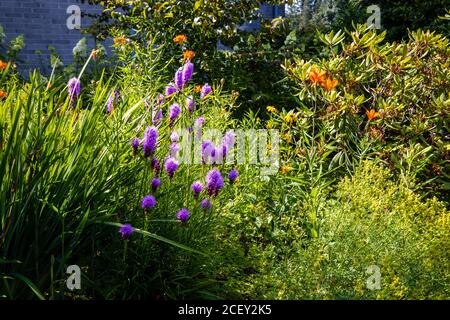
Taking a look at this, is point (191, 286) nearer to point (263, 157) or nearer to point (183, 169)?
point (183, 169)

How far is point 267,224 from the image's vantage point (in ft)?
10.2

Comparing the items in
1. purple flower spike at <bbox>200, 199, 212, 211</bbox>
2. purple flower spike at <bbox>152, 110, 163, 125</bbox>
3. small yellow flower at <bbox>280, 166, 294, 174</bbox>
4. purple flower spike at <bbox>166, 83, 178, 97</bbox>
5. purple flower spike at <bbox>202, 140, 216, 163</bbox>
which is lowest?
purple flower spike at <bbox>200, 199, 212, 211</bbox>

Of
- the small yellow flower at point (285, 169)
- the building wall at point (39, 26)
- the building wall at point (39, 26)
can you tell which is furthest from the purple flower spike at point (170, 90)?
the building wall at point (39, 26)

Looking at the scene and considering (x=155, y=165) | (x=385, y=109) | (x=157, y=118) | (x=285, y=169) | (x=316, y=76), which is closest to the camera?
(x=155, y=165)

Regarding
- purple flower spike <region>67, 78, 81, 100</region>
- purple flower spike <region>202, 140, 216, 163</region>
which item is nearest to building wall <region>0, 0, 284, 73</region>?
purple flower spike <region>67, 78, 81, 100</region>

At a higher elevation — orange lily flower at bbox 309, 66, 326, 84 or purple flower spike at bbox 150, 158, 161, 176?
orange lily flower at bbox 309, 66, 326, 84

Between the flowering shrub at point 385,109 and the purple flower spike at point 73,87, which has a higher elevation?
the flowering shrub at point 385,109

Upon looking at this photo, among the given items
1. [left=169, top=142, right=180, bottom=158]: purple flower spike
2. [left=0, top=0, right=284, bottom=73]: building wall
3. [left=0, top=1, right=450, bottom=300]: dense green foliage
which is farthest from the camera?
[left=0, top=0, right=284, bottom=73]: building wall

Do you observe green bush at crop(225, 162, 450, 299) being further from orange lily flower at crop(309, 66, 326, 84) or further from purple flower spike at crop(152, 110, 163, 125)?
orange lily flower at crop(309, 66, 326, 84)

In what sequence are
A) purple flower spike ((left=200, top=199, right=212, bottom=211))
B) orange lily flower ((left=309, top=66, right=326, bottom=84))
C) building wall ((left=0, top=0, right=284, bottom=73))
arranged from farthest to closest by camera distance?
1. building wall ((left=0, top=0, right=284, bottom=73))
2. orange lily flower ((left=309, top=66, right=326, bottom=84))
3. purple flower spike ((left=200, top=199, right=212, bottom=211))

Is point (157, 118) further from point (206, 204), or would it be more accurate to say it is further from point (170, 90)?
point (206, 204)

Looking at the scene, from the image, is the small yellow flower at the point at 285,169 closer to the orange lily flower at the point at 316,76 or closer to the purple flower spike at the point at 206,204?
the orange lily flower at the point at 316,76

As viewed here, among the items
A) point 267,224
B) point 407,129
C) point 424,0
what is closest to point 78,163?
point 267,224

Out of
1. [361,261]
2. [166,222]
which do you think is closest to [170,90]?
[166,222]
